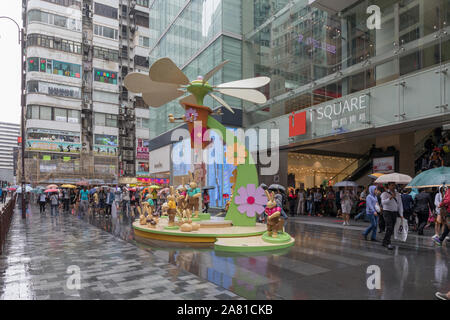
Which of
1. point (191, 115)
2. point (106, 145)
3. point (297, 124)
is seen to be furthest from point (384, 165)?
point (106, 145)

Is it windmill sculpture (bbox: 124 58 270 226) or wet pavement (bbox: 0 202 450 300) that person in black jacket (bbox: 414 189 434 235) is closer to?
wet pavement (bbox: 0 202 450 300)

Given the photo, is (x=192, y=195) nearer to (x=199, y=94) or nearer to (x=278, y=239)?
(x=278, y=239)

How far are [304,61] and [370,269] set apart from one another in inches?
589

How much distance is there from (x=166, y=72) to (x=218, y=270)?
609 centimetres

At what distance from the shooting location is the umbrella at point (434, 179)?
26.6 ft

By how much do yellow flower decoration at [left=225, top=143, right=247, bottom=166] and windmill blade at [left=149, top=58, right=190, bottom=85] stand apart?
8.68 ft

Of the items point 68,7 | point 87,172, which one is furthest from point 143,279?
point 68,7

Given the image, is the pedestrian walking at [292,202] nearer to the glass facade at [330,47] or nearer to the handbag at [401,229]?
the glass facade at [330,47]

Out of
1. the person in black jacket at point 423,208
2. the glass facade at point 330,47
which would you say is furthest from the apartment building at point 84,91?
the person in black jacket at point 423,208

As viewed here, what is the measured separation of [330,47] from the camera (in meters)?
16.9

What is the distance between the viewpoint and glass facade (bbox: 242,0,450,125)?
13.0m

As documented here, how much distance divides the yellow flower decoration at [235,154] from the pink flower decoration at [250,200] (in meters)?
0.94

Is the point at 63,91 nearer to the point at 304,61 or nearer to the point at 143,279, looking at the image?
the point at 304,61

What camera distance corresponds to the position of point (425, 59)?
12.6 meters
